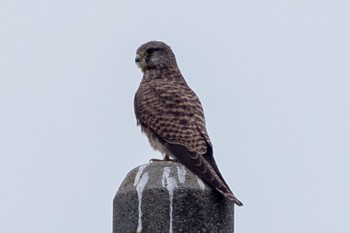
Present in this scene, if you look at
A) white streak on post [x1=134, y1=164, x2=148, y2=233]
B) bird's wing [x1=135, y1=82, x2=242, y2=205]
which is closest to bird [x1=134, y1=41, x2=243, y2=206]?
bird's wing [x1=135, y1=82, x2=242, y2=205]

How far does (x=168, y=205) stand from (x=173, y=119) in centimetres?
211

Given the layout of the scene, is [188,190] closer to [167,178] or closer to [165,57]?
[167,178]

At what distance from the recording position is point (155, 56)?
296 inches

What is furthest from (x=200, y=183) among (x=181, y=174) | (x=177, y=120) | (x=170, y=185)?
(x=177, y=120)

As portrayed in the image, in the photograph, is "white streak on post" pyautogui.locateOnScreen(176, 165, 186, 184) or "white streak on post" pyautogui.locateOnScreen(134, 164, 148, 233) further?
"white streak on post" pyautogui.locateOnScreen(176, 165, 186, 184)

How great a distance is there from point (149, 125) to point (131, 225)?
2.25 metres

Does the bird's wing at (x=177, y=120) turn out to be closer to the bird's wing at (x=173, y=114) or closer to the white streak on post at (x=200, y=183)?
the bird's wing at (x=173, y=114)

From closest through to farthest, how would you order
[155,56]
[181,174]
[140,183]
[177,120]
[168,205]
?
1. [168,205]
2. [140,183]
3. [181,174]
4. [177,120]
5. [155,56]

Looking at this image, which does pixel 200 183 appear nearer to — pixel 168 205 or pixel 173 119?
pixel 168 205

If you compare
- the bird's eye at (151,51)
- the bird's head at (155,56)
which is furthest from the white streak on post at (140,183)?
the bird's eye at (151,51)

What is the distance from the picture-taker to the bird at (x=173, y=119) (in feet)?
18.7

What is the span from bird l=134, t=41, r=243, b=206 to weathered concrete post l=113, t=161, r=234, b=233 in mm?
705

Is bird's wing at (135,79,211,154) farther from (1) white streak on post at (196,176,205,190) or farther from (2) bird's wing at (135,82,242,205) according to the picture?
(1) white streak on post at (196,176,205,190)

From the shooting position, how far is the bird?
569cm
